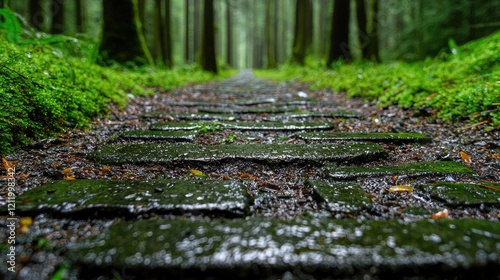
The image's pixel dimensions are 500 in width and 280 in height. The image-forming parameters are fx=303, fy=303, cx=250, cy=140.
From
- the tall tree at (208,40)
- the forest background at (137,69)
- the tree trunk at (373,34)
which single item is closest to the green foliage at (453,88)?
the forest background at (137,69)

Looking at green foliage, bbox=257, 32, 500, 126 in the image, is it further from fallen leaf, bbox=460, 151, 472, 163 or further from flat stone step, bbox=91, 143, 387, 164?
flat stone step, bbox=91, 143, 387, 164

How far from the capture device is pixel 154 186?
166 cm

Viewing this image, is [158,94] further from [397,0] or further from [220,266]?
[397,0]

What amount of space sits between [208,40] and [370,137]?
35.2 ft

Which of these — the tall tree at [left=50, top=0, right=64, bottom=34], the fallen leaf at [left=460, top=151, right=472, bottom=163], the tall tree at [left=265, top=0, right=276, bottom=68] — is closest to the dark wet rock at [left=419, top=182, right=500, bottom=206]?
the fallen leaf at [left=460, top=151, right=472, bottom=163]

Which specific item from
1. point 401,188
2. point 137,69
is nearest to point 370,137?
point 401,188

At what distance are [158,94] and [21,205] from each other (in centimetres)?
418

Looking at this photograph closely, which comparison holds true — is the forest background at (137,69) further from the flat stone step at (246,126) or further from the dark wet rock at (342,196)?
the dark wet rock at (342,196)

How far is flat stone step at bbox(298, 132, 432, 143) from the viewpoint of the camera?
2672 millimetres

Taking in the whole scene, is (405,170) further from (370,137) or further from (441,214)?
(370,137)

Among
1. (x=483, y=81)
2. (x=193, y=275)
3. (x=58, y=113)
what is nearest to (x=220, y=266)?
(x=193, y=275)

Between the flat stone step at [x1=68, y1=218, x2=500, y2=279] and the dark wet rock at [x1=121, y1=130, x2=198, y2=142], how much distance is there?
1.54 meters

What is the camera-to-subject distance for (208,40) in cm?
1230

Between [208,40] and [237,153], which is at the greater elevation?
[208,40]
